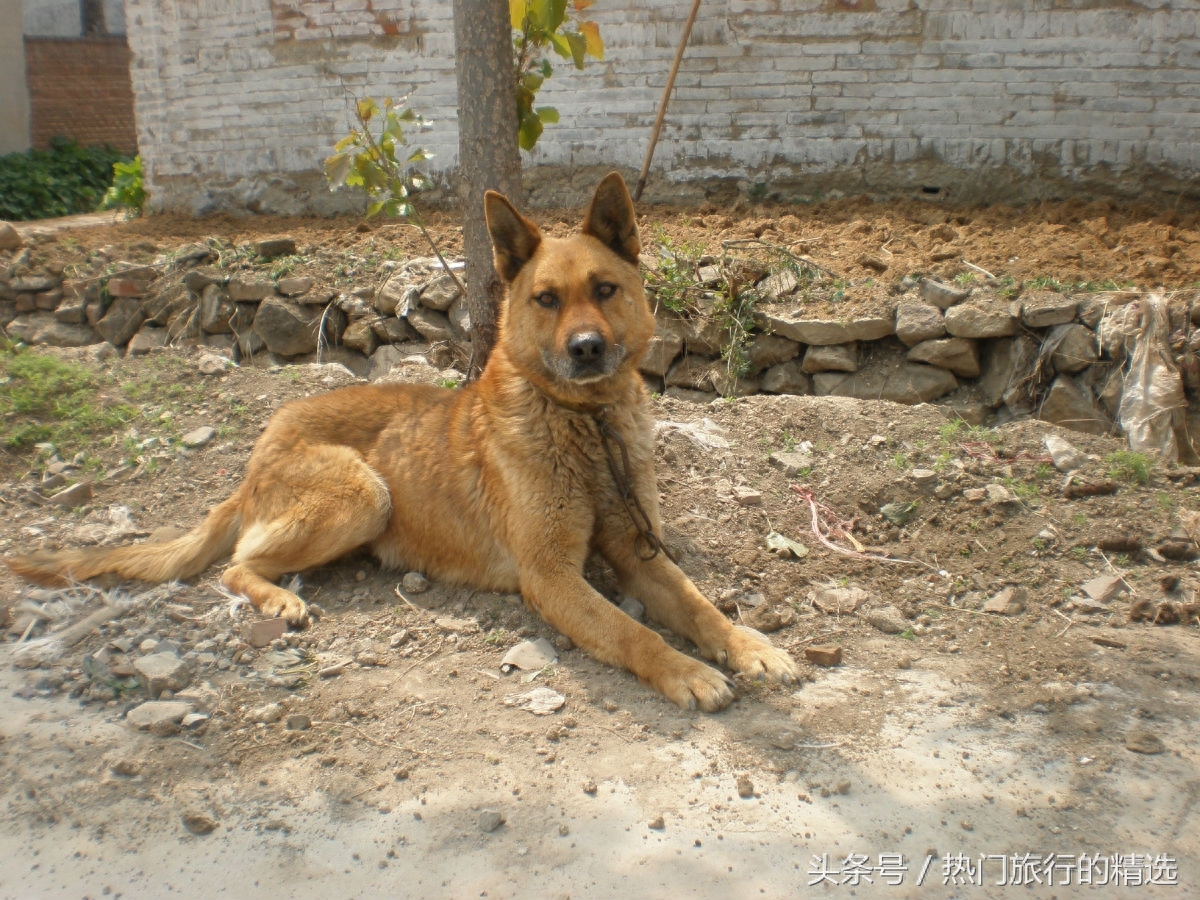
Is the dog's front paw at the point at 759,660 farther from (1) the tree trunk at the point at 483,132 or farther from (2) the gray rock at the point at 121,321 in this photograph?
(2) the gray rock at the point at 121,321

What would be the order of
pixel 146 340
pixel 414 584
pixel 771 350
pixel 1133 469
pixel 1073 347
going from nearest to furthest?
pixel 414 584, pixel 1133 469, pixel 1073 347, pixel 771 350, pixel 146 340

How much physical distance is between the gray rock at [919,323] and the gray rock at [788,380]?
0.76 m

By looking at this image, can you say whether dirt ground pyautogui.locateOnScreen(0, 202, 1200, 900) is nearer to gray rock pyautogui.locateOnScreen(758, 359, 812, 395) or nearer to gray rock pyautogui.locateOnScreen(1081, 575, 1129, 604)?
gray rock pyautogui.locateOnScreen(1081, 575, 1129, 604)

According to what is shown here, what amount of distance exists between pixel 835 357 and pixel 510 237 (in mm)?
3282

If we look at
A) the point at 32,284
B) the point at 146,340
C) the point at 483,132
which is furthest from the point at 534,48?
the point at 32,284

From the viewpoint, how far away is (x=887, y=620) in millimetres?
3773

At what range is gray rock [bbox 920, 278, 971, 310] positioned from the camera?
629 centimetres

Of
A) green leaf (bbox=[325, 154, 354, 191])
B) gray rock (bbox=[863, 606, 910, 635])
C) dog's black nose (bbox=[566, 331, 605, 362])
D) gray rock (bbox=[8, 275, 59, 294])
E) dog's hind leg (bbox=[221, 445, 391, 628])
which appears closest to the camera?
dog's black nose (bbox=[566, 331, 605, 362])

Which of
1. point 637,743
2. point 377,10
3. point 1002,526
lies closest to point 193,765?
point 637,743

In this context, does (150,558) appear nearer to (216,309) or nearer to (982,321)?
(216,309)

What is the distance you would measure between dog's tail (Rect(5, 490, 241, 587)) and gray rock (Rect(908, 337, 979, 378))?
4640 millimetres

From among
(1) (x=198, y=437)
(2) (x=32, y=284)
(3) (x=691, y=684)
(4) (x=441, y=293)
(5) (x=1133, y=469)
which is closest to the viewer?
(3) (x=691, y=684)

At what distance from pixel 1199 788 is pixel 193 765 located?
3.12 metres

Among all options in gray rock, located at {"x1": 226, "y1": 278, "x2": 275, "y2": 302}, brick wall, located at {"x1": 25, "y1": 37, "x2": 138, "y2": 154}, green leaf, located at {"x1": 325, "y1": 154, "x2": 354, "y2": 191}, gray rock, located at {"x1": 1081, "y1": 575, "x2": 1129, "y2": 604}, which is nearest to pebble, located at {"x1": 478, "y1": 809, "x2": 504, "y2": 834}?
gray rock, located at {"x1": 1081, "y1": 575, "x2": 1129, "y2": 604}
